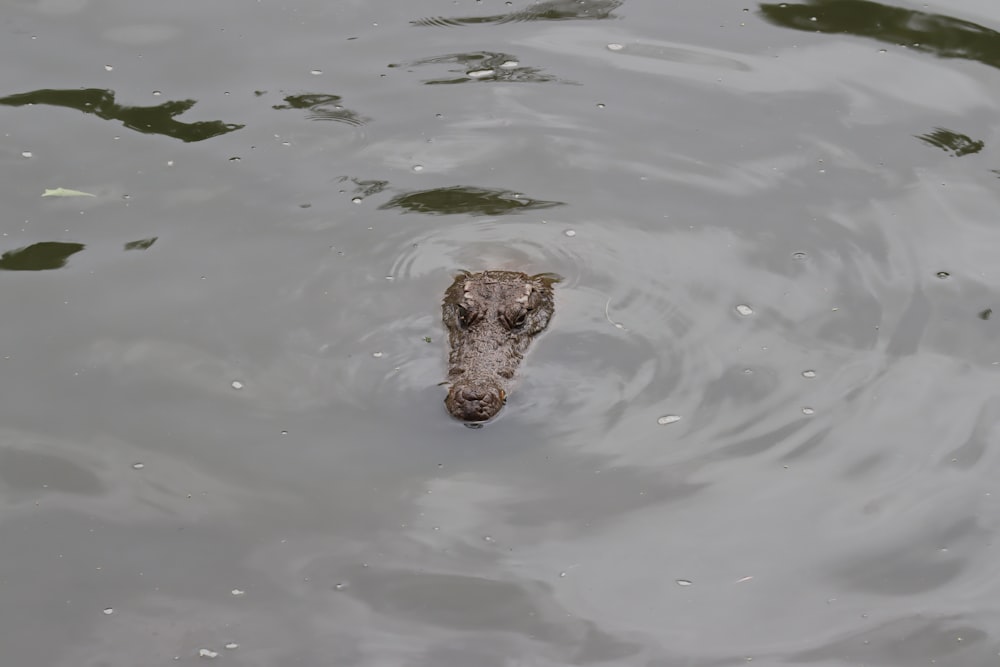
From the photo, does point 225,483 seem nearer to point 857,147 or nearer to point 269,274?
point 269,274

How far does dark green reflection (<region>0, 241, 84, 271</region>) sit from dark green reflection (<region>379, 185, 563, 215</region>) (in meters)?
2.30

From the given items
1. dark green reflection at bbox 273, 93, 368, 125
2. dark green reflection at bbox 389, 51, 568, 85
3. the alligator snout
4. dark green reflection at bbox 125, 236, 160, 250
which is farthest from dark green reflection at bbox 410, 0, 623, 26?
the alligator snout

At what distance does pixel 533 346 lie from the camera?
328 inches

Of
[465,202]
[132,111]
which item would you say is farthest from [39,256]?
[465,202]

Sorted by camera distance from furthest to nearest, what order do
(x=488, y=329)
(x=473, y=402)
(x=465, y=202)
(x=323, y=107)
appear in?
(x=323, y=107)
(x=465, y=202)
(x=488, y=329)
(x=473, y=402)

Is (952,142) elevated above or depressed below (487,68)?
below

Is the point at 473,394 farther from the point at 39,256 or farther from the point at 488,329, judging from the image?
the point at 39,256

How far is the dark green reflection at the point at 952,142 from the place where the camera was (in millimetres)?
9938

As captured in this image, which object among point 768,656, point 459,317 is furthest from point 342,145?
point 768,656

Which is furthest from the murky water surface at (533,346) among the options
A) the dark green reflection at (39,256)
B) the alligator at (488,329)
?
the alligator at (488,329)

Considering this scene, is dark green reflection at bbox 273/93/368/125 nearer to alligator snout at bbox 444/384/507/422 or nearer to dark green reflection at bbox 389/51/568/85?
dark green reflection at bbox 389/51/568/85

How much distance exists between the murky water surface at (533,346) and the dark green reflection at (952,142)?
4 centimetres

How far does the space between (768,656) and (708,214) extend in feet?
13.2

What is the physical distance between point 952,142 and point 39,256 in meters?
7.24
